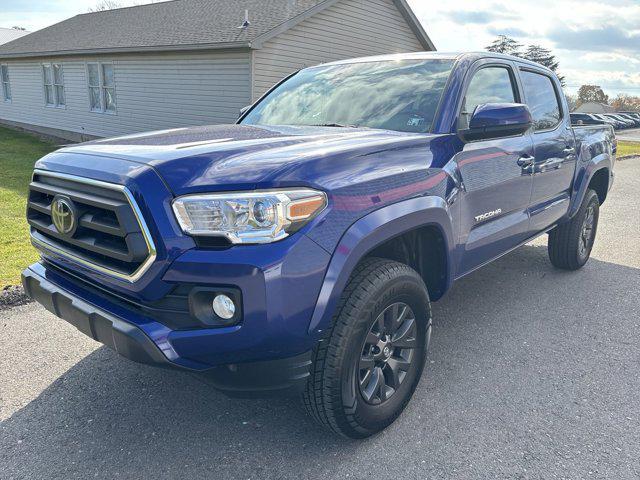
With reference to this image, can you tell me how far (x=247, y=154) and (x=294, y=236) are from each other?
0.49 m

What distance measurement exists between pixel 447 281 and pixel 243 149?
141cm

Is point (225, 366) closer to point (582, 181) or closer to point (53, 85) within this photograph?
point (582, 181)

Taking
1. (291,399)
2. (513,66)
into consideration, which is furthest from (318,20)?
(291,399)

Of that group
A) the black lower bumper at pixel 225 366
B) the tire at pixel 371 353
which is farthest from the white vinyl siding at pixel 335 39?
the black lower bumper at pixel 225 366

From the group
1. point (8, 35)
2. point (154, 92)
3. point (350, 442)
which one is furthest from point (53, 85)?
point (8, 35)

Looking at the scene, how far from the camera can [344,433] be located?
2467 millimetres

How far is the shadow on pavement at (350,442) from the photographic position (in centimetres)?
242

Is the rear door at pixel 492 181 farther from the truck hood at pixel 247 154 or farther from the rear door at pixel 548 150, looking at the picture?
the truck hood at pixel 247 154

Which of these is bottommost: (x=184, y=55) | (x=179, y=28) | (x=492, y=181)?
(x=492, y=181)

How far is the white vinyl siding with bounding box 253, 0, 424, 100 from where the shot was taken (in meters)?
12.5

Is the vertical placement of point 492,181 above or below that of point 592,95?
above

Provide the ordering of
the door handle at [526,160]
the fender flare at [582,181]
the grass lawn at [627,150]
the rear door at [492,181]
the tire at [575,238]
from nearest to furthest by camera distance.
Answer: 1. the rear door at [492,181]
2. the door handle at [526,160]
3. the fender flare at [582,181]
4. the tire at [575,238]
5. the grass lawn at [627,150]

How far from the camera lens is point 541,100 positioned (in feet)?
14.4

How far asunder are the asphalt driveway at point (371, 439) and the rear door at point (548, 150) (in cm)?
91
